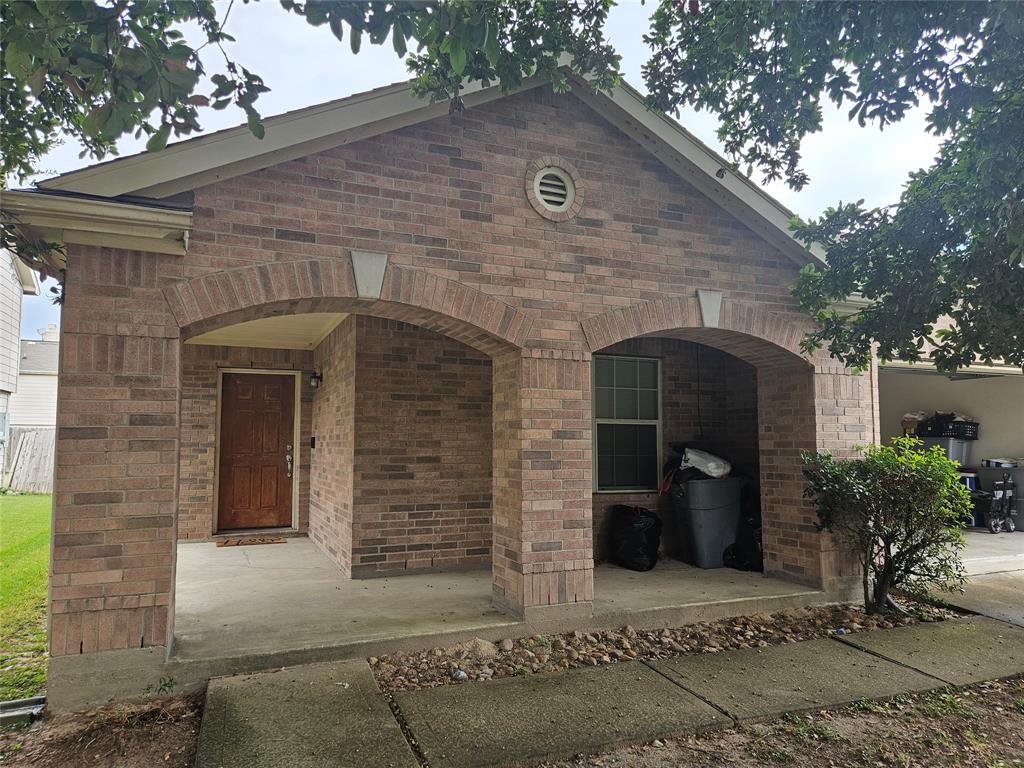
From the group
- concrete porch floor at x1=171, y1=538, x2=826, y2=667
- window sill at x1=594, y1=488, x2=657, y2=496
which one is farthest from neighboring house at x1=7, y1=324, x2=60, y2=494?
window sill at x1=594, y1=488, x2=657, y2=496

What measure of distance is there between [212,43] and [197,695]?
12.7ft

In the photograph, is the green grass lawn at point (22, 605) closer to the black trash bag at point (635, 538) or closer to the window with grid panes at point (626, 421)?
the black trash bag at point (635, 538)

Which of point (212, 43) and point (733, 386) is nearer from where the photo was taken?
point (212, 43)

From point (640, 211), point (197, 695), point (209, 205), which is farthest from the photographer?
point (640, 211)

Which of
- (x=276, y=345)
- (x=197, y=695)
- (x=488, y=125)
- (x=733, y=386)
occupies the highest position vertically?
(x=488, y=125)

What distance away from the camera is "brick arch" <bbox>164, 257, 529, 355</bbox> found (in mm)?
4574

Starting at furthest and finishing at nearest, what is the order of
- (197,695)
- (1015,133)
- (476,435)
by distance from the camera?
(476,435)
(197,695)
(1015,133)

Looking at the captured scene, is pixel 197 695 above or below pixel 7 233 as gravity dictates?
below

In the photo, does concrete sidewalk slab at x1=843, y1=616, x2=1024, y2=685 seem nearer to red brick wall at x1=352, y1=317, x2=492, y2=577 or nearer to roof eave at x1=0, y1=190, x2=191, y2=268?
red brick wall at x1=352, y1=317, x2=492, y2=577

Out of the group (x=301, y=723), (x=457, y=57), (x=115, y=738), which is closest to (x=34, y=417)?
(x=115, y=738)

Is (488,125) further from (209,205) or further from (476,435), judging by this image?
(476,435)

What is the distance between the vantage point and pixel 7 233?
428 centimetres

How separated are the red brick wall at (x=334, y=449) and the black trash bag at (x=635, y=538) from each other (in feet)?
9.62

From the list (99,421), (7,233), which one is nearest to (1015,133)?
(99,421)
